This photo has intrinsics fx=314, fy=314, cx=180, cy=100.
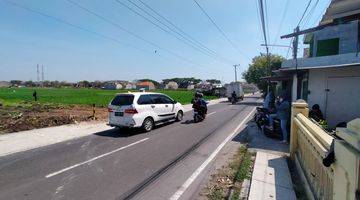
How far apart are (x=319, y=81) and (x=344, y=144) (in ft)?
44.8

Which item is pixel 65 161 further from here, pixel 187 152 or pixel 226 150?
pixel 226 150

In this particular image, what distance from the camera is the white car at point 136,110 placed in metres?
13.8

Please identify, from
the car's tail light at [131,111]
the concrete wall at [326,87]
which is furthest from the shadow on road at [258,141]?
the car's tail light at [131,111]

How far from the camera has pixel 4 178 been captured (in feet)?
23.8

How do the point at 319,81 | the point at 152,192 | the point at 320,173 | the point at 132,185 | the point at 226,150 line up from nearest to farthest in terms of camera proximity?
the point at 320,173 < the point at 152,192 < the point at 132,185 < the point at 226,150 < the point at 319,81

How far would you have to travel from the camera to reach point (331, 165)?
3.62 m

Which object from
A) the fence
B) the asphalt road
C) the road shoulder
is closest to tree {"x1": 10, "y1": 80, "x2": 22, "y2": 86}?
the road shoulder

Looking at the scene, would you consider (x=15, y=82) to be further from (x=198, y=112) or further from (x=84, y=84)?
(x=198, y=112)

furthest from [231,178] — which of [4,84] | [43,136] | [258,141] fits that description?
[4,84]

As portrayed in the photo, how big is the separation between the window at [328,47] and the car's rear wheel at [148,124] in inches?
591

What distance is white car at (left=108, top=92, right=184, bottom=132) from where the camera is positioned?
13.8m

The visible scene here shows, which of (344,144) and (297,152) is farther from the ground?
(344,144)

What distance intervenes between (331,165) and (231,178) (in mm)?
3785

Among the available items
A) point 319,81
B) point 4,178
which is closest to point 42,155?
point 4,178
